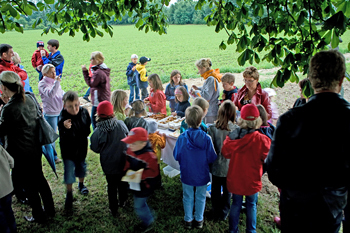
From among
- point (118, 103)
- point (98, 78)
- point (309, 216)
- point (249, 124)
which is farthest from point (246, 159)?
point (98, 78)

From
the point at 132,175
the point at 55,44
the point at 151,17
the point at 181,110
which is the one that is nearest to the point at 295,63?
the point at 132,175

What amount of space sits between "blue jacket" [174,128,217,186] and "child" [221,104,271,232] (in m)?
0.21

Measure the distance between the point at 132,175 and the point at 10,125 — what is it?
5.35ft

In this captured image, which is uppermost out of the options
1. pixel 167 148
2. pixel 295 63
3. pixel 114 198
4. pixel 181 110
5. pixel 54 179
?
pixel 295 63

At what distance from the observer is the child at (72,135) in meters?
3.57

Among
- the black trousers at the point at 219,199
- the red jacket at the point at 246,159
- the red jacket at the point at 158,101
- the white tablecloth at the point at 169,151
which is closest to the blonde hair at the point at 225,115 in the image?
the red jacket at the point at 246,159

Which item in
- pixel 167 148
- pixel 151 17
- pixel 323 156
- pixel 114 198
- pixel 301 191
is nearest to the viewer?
pixel 323 156

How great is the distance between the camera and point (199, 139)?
10.1 ft

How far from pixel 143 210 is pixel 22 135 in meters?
1.79

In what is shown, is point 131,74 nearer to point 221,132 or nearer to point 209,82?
point 209,82

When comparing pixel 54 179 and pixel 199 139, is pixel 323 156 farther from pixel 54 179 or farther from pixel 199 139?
pixel 54 179

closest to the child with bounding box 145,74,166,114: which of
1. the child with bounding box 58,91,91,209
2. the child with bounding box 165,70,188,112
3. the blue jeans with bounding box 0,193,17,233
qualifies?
the child with bounding box 165,70,188,112

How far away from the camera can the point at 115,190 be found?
11.9 feet

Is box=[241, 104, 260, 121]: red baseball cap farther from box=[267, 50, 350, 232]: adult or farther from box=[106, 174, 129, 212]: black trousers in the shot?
box=[106, 174, 129, 212]: black trousers
